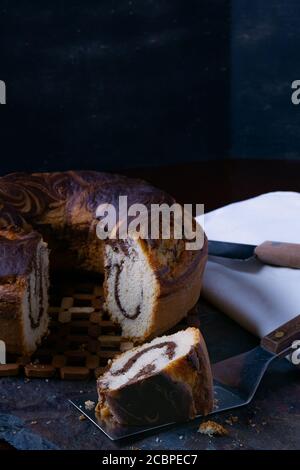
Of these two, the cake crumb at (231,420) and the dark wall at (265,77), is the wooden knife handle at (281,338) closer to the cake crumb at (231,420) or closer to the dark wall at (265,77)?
the cake crumb at (231,420)

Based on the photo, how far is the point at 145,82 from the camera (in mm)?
5070

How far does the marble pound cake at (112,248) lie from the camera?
9.73 feet

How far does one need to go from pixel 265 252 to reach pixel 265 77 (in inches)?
81.9

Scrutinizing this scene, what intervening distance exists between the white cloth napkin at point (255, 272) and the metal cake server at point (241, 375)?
21cm

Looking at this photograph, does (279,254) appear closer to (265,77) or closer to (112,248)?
(112,248)

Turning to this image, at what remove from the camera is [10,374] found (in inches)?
109

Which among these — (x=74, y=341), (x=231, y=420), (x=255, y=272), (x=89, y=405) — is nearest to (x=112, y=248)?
(x=74, y=341)

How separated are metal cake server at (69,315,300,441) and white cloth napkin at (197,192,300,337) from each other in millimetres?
207

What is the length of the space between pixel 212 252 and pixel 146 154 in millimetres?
1892

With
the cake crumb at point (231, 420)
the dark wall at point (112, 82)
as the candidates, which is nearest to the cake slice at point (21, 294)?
the cake crumb at point (231, 420)
